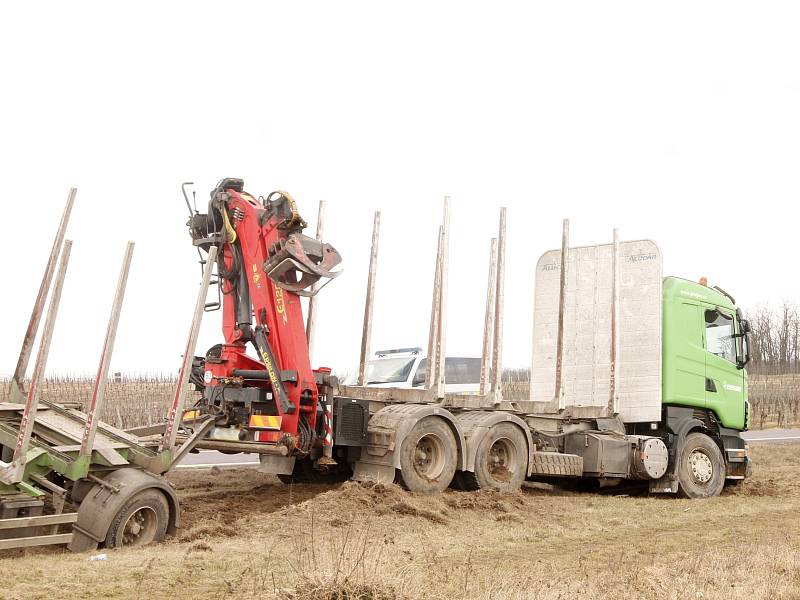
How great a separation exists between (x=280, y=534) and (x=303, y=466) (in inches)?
151

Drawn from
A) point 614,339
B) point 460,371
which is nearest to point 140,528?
point 614,339

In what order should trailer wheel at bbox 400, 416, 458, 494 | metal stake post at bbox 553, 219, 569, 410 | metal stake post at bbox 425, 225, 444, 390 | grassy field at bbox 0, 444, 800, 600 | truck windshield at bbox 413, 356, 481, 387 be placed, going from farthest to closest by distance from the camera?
truck windshield at bbox 413, 356, 481, 387
metal stake post at bbox 553, 219, 569, 410
metal stake post at bbox 425, 225, 444, 390
trailer wheel at bbox 400, 416, 458, 494
grassy field at bbox 0, 444, 800, 600

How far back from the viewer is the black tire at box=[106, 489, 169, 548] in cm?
700

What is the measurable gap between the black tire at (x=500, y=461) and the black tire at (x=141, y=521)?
15.0ft

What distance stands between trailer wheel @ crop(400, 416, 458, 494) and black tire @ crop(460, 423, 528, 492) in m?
0.39

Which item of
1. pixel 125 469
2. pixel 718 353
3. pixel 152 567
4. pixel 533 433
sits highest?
pixel 718 353

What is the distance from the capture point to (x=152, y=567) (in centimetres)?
619

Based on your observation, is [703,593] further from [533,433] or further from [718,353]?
[718,353]

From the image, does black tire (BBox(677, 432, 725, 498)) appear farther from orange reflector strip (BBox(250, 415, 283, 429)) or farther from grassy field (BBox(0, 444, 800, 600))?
orange reflector strip (BBox(250, 415, 283, 429))

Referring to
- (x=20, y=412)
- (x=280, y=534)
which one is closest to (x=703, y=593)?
(x=280, y=534)

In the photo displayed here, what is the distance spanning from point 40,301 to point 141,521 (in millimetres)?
2226

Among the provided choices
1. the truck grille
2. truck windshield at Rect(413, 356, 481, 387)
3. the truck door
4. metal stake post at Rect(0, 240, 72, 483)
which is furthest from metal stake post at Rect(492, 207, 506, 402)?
metal stake post at Rect(0, 240, 72, 483)

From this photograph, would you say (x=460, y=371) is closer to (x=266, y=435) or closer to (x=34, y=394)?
(x=266, y=435)

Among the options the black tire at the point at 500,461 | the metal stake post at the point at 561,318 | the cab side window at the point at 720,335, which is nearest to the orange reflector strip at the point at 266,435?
the black tire at the point at 500,461
